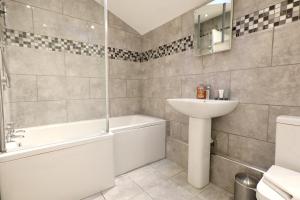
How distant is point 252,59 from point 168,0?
131 centimetres

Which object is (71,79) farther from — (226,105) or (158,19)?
(226,105)

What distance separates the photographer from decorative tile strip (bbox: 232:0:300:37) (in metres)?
1.20

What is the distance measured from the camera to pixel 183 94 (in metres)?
2.15

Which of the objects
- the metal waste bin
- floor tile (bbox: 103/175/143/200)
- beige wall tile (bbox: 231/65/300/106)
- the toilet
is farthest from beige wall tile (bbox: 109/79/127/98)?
the toilet

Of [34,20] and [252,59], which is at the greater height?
[34,20]

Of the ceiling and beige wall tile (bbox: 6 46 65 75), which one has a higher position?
the ceiling

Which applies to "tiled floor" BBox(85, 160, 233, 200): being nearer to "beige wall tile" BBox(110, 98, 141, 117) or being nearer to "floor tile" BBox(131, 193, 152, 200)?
"floor tile" BBox(131, 193, 152, 200)

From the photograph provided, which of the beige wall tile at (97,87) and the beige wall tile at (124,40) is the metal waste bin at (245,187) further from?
the beige wall tile at (124,40)

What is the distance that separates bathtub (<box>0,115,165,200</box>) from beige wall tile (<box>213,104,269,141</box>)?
966 millimetres

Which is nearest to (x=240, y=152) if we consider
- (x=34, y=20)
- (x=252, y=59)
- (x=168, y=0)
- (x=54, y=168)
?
(x=252, y=59)

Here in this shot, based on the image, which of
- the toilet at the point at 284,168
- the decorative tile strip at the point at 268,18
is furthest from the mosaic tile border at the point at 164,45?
the toilet at the point at 284,168

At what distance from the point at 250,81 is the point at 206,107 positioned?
0.51 meters

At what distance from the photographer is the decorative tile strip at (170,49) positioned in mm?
2062

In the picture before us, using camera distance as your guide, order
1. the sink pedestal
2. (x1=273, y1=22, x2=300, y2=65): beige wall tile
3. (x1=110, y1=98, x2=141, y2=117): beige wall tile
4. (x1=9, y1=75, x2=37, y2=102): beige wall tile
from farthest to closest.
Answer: (x1=110, y1=98, x2=141, y2=117): beige wall tile
(x1=9, y1=75, x2=37, y2=102): beige wall tile
the sink pedestal
(x1=273, y1=22, x2=300, y2=65): beige wall tile
